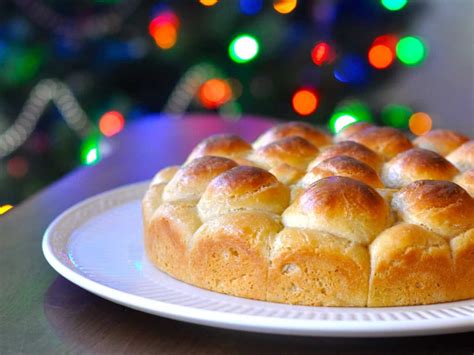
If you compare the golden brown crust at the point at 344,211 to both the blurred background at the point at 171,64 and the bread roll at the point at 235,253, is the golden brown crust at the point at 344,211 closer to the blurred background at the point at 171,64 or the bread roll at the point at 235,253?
the bread roll at the point at 235,253

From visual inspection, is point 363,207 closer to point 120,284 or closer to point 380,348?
point 380,348

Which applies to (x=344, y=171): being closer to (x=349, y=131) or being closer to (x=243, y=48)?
(x=349, y=131)

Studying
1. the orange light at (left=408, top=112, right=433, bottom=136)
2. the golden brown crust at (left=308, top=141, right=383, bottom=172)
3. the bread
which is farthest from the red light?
the bread

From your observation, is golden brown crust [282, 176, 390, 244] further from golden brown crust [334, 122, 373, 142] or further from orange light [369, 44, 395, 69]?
orange light [369, 44, 395, 69]

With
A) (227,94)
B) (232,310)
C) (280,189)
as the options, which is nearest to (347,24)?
(227,94)

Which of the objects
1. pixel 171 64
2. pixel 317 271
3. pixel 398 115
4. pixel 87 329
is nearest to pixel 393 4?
pixel 398 115
